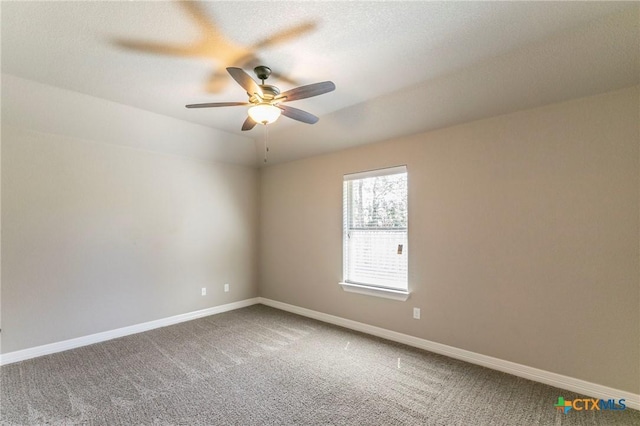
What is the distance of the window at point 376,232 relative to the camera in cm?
362

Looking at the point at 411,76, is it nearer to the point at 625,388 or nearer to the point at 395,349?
the point at 395,349

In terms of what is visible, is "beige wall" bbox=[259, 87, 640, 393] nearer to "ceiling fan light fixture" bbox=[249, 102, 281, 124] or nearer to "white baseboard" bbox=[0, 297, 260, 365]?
"ceiling fan light fixture" bbox=[249, 102, 281, 124]

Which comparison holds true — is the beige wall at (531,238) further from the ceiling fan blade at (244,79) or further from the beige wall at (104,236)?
the beige wall at (104,236)

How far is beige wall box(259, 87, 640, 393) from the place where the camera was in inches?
92.9

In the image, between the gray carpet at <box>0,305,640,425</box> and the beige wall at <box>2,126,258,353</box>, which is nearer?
the gray carpet at <box>0,305,640,425</box>

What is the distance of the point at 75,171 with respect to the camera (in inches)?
136

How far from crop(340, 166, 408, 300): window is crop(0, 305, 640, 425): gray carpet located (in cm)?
73

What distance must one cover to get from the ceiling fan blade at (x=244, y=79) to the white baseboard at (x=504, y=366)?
3.06 meters

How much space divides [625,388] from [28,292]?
5.56m

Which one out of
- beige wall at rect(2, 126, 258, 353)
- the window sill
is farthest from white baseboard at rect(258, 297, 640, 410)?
beige wall at rect(2, 126, 258, 353)

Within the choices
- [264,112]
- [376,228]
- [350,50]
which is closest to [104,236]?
[264,112]

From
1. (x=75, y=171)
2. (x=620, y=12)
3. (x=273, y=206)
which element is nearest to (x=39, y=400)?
(x=75, y=171)

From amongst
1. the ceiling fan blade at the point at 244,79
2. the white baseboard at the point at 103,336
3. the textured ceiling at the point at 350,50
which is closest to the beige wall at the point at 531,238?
the textured ceiling at the point at 350,50

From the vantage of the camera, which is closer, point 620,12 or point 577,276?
point 620,12
